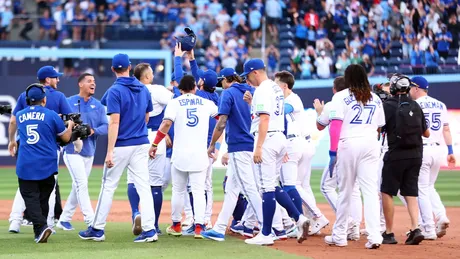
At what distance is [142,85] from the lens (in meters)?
10.3

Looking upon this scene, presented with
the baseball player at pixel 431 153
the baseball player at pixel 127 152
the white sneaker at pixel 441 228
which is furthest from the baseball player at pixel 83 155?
the white sneaker at pixel 441 228

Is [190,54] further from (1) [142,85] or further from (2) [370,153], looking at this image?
(2) [370,153]

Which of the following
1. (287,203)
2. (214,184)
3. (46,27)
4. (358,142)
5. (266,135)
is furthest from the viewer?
(46,27)

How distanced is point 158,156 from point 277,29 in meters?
20.4

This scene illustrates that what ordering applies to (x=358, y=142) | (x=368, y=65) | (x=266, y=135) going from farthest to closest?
1. (x=368, y=65)
2. (x=266, y=135)
3. (x=358, y=142)

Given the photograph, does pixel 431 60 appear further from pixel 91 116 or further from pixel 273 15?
pixel 91 116

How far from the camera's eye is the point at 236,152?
1024cm

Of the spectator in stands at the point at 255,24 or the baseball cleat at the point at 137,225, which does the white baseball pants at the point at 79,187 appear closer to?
the baseball cleat at the point at 137,225

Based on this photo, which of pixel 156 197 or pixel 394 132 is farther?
pixel 156 197

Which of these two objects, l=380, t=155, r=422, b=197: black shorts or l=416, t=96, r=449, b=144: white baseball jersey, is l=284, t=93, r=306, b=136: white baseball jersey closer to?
l=380, t=155, r=422, b=197: black shorts

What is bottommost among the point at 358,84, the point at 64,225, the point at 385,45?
the point at 64,225

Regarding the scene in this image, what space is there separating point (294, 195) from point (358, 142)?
155 centimetres

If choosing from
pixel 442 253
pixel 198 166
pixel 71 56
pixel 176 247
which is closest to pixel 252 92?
pixel 198 166

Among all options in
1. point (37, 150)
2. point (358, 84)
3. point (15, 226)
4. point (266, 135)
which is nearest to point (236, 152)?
point (266, 135)
